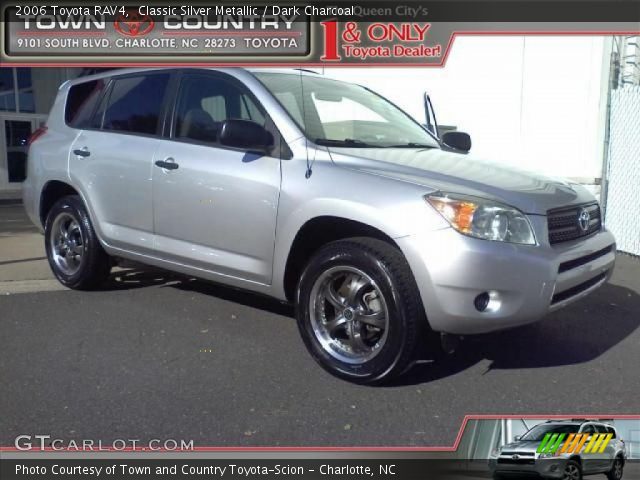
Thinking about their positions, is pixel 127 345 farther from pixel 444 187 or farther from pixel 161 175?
pixel 444 187

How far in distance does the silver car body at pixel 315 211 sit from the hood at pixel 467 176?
0.01m

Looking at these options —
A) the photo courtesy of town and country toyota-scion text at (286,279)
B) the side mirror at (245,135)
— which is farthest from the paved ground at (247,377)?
the side mirror at (245,135)

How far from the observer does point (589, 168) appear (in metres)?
8.92

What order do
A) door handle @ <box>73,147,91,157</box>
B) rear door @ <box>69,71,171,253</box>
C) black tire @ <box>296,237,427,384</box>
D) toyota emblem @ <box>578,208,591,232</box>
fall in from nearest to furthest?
black tire @ <box>296,237,427,384</box>
toyota emblem @ <box>578,208,591,232</box>
rear door @ <box>69,71,171,253</box>
door handle @ <box>73,147,91,157</box>

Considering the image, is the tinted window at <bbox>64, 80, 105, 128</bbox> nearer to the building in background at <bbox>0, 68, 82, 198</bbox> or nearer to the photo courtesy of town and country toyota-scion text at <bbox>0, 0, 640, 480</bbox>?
the photo courtesy of town and country toyota-scion text at <bbox>0, 0, 640, 480</bbox>

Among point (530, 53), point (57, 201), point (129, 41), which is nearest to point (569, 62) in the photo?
point (530, 53)

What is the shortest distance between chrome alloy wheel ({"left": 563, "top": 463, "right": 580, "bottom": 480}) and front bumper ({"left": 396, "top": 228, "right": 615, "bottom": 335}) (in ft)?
2.65

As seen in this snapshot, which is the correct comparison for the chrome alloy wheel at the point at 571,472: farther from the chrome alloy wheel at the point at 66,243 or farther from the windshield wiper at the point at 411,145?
the chrome alloy wheel at the point at 66,243

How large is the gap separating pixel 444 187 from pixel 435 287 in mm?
545

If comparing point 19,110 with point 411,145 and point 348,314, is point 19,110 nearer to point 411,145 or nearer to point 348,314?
point 411,145

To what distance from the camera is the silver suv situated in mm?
2727

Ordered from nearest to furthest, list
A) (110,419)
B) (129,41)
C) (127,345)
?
(110,419)
(127,345)
(129,41)

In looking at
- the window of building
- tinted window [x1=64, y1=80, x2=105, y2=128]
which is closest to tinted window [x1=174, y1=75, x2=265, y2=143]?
tinted window [x1=64, y1=80, x2=105, y2=128]

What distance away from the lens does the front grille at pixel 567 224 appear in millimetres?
3507
